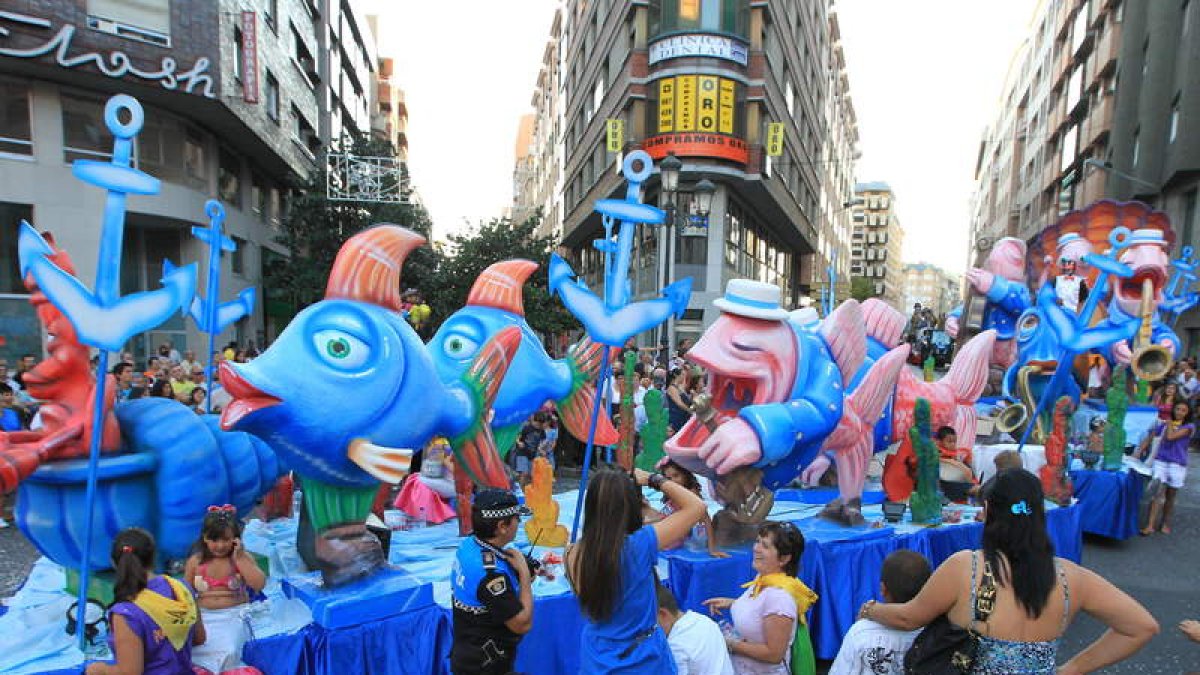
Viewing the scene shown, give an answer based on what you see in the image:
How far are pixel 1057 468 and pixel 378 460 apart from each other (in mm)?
5164

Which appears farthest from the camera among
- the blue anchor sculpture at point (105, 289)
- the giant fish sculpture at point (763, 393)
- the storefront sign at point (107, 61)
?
the storefront sign at point (107, 61)

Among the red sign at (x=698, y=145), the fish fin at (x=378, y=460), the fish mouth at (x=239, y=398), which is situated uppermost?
the red sign at (x=698, y=145)

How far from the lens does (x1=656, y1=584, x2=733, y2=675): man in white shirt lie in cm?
227

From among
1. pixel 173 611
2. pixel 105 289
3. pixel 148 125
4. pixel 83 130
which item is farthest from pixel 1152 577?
pixel 83 130

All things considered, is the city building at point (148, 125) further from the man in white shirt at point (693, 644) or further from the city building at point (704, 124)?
the man in white shirt at point (693, 644)

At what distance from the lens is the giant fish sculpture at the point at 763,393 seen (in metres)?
3.55

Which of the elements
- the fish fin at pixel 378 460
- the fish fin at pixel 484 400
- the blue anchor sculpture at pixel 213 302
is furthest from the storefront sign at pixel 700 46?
the fish fin at pixel 378 460

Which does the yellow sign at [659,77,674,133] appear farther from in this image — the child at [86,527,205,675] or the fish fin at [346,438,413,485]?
the child at [86,527,205,675]

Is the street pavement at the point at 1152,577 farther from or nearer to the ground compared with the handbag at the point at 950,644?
nearer to the ground

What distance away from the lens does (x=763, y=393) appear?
3.88 metres

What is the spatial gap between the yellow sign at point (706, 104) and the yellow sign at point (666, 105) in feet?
2.16

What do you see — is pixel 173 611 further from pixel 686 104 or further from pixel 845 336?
pixel 686 104

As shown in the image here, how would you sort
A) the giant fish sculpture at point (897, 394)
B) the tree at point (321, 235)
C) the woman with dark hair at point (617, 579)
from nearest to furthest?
1. the woman with dark hair at point (617, 579)
2. the giant fish sculpture at point (897, 394)
3. the tree at point (321, 235)

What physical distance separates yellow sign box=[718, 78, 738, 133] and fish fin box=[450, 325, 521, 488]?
46.1 ft
